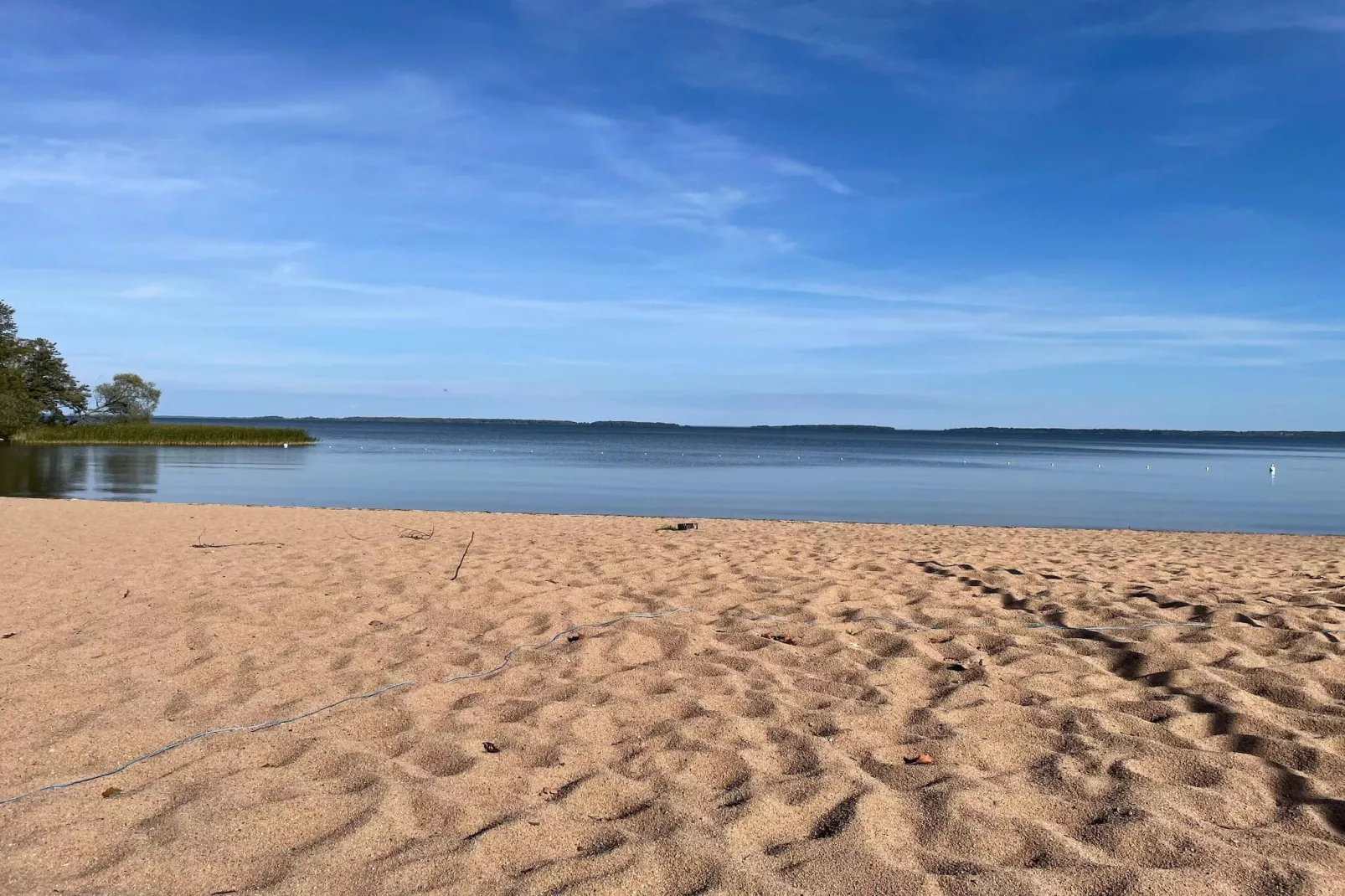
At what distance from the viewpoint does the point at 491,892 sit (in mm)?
2631

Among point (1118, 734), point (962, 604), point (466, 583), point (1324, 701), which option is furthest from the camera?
point (466, 583)

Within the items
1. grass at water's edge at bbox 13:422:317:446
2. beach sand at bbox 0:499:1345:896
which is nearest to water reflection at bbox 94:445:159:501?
grass at water's edge at bbox 13:422:317:446

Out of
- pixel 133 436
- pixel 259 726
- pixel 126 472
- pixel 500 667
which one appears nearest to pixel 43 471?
pixel 126 472

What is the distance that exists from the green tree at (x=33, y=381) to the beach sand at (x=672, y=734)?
51070 millimetres

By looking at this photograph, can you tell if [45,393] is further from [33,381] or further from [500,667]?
[500,667]

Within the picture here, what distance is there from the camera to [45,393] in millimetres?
56219

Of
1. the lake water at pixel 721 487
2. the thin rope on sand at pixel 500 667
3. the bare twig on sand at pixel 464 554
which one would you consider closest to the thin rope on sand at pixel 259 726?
the thin rope on sand at pixel 500 667

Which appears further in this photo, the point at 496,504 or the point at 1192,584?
the point at 496,504

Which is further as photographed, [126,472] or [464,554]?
[126,472]

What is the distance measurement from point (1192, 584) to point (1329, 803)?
476 cm

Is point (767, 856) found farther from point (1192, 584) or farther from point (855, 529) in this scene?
point (855, 529)

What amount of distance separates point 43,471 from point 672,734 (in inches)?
1216

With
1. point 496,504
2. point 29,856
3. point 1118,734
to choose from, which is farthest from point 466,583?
point 496,504

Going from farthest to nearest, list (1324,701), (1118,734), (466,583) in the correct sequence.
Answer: (466,583)
(1324,701)
(1118,734)
